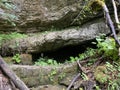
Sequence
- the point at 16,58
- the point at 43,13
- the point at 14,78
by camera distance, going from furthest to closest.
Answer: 1. the point at 43,13
2. the point at 16,58
3. the point at 14,78

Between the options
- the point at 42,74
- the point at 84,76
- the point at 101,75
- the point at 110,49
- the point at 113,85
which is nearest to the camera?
the point at 113,85

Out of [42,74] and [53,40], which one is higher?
[53,40]

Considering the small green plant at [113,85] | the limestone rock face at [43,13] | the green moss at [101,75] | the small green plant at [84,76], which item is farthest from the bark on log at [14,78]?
the limestone rock face at [43,13]

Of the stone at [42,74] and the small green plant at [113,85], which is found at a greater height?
the stone at [42,74]

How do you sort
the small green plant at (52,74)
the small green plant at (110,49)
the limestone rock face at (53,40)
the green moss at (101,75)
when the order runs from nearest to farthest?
the green moss at (101,75), the small green plant at (110,49), the small green plant at (52,74), the limestone rock face at (53,40)

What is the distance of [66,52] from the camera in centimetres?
885

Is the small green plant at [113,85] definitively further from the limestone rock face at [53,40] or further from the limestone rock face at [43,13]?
the limestone rock face at [43,13]

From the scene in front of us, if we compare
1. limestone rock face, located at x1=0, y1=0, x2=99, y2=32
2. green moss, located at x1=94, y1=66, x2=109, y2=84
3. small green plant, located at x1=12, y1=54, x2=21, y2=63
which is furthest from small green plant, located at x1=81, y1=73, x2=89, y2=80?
limestone rock face, located at x1=0, y1=0, x2=99, y2=32

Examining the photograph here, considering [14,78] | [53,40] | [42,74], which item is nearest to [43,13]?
[53,40]

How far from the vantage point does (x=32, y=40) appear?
7465 mm

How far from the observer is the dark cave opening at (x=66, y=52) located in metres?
8.29

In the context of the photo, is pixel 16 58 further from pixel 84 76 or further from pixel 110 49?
pixel 110 49

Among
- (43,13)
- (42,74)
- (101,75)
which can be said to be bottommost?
(101,75)

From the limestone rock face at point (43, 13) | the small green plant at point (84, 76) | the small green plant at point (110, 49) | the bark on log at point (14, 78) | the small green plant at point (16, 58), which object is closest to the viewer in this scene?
the bark on log at point (14, 78)
